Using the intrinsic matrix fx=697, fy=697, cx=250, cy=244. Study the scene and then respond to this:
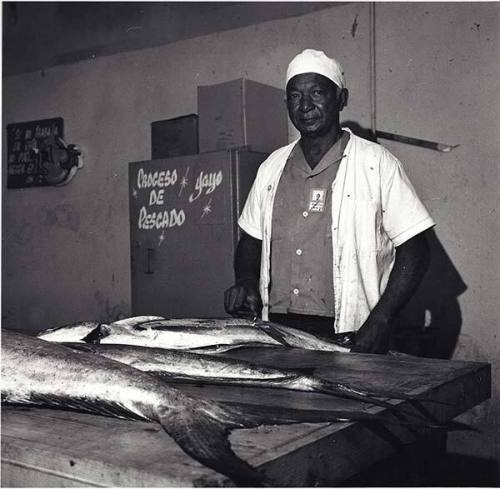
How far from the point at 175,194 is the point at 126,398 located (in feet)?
9.57

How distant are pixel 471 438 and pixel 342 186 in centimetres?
193

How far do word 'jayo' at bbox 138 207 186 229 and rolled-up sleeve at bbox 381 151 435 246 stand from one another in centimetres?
158

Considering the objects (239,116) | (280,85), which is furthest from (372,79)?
(239,116)

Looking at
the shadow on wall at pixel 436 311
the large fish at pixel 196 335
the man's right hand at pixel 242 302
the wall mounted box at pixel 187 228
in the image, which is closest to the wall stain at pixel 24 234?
the wall mounted box at pixel 187 228

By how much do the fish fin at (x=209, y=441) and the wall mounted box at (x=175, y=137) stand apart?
3305 mm

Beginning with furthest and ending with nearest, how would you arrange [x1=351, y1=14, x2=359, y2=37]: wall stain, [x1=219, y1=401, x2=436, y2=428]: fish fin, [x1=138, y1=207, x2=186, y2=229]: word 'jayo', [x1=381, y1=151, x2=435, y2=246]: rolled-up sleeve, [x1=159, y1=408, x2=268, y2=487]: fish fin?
[x1=351, y1=14, x2=359, y2=37]: wall stain, [x1=138, y1=207, x2=186, y2=229]: word 'jayo', [x1=381, y1=151, x2=435, y2=246]: rolled-up sleeve, [x1=219, y1=401, x2=436, y2=428]: fish fin, [x1=159, y1=408, x2=268, y2=487]: fish fin

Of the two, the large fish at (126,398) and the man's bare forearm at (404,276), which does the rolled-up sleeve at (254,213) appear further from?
the large fish at (126,398)

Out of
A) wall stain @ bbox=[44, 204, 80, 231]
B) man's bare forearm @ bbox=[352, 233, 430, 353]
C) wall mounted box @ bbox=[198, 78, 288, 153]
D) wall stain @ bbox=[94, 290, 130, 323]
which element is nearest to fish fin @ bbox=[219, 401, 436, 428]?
man's bare forearm @ bbox=[352, 233, 430, 353]

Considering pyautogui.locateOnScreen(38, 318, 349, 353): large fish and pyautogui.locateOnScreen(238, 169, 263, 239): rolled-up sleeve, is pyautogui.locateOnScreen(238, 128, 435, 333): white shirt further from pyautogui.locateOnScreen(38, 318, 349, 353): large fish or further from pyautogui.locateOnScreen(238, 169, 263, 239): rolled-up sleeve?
pyautogui.locateOnScreen(38, 318, 349, 353): large fish

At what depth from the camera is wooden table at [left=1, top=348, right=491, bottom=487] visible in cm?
120

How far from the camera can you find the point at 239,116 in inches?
165

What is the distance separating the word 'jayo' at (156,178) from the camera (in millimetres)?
4359

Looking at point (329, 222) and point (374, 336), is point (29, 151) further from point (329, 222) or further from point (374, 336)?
point (374, 336)

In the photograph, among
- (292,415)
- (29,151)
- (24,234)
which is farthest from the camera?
(24,234)
